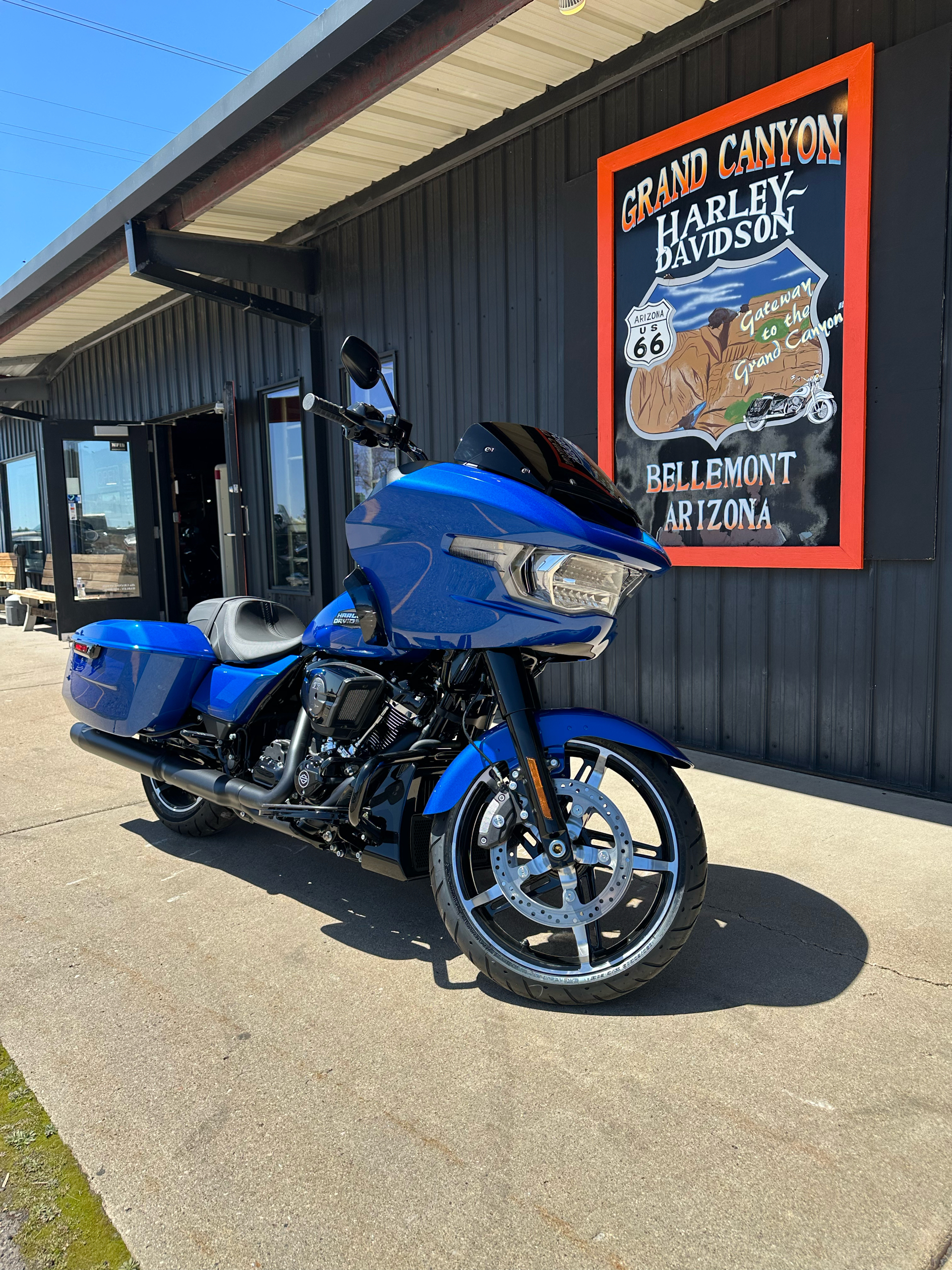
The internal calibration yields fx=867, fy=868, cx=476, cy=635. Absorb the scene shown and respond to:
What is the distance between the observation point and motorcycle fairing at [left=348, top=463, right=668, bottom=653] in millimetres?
2186

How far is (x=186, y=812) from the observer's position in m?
3.72

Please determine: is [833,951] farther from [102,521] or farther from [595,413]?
[102,521]

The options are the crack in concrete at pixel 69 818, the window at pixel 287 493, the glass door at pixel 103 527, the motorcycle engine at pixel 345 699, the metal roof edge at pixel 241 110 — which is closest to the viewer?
the motorcycle engine at pixel 345 699

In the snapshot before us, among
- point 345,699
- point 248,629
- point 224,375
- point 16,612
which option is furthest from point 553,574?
point 16,612

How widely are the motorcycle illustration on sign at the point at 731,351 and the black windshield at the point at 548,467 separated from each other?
214 cm

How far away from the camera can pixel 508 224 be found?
5559 mm

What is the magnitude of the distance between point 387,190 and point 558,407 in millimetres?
2484

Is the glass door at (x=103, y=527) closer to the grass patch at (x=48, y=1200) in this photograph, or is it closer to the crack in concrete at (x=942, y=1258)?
the grass patch at (x=48, y=1200)

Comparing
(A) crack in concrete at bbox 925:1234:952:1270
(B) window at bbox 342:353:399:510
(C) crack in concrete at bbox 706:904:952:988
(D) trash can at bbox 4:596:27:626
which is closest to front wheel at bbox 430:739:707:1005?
(C) crack in concrete at bbox 706:904:952:988

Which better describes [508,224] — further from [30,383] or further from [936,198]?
[30,383]

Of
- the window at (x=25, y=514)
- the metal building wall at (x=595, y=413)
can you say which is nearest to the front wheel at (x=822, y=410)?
the metal building wall at (x=595, y=413)

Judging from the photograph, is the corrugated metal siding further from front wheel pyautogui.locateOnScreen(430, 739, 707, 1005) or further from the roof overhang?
front wheel pyautogui.locateOnScreen(430, 739, 707, 1005)

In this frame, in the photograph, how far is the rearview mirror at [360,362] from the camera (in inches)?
94.5

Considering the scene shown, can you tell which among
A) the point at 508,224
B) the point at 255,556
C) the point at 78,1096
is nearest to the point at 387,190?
the point at 508,224
